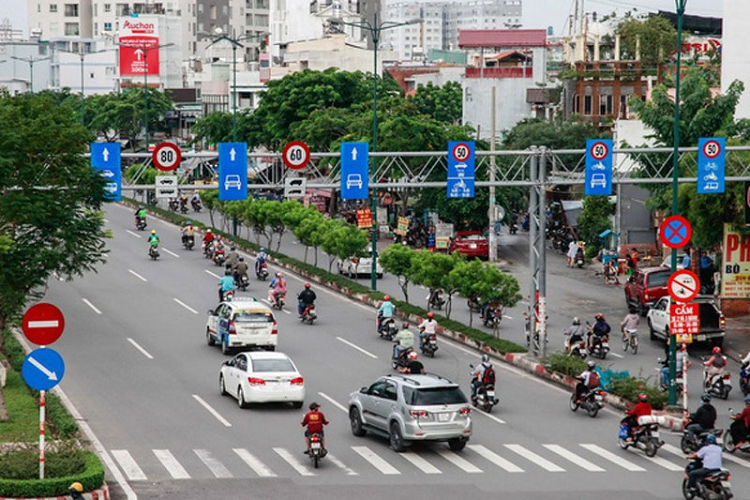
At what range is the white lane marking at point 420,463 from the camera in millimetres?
26434

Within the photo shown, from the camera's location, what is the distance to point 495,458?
27594mm

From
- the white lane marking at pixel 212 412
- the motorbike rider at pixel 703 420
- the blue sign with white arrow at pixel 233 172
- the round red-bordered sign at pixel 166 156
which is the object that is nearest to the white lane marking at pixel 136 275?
the blue sign with white arrow at pixel 233 172

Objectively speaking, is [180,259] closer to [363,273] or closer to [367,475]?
[363,273]

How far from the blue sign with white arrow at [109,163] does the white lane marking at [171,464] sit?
10356 millimetres

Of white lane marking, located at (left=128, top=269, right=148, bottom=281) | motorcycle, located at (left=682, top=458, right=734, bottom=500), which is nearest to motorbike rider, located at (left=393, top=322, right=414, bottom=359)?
motorcycle, located at (left=682, top=458, right=734, bottom=500)

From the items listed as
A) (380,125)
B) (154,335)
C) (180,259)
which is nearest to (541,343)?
(154,335)

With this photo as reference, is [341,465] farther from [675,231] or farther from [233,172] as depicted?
[233,172]

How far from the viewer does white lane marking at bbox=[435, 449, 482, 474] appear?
1046 inches

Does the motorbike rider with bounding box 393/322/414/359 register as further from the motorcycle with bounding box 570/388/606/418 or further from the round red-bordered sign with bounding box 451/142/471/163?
the motorcycle with bounding box 570/388/606/418

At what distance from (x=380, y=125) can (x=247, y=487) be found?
47.3 m

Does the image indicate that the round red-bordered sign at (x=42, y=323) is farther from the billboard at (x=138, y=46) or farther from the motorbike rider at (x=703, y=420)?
the billboard at (x=138, y=46)

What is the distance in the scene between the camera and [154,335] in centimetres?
4272

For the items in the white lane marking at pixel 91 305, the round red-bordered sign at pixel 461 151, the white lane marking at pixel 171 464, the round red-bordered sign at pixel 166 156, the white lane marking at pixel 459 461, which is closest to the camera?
the white lane marking at pixel 171 464

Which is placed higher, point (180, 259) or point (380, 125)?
point (380, 125)
